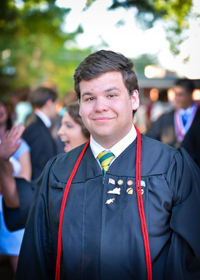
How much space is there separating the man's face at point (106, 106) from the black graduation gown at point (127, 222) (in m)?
0.16

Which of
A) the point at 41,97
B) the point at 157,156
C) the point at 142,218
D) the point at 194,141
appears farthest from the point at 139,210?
the point at 41,97

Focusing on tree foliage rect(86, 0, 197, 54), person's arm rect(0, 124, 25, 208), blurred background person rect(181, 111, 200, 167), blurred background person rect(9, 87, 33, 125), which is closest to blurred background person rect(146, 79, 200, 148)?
blurred background person rect(181, 111, 200, 167)

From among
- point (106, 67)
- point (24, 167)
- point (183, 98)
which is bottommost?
point (24, 167)

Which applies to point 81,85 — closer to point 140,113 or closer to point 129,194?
point 129,194

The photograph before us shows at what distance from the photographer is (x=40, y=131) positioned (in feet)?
15.4

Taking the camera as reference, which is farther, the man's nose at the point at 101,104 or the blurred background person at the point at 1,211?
the blurred background person at the point at 1,211

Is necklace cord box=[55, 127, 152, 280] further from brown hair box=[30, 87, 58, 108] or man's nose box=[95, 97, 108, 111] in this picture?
brown hair box=[30, 87, 58, 108]

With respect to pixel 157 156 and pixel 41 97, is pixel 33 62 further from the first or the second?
pixel 157 156

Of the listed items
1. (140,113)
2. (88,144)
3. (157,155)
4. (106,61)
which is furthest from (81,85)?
(140,113)

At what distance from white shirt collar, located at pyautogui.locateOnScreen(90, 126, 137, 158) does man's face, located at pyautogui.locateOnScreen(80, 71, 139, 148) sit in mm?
44

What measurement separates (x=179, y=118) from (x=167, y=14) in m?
2.82

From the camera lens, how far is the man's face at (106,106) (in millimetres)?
1937

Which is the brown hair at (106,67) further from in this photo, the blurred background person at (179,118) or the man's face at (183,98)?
the man's face at (183,98)

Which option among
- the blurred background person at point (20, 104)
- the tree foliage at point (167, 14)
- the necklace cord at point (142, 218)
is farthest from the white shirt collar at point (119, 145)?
the blurred background person at point (20, 104)
